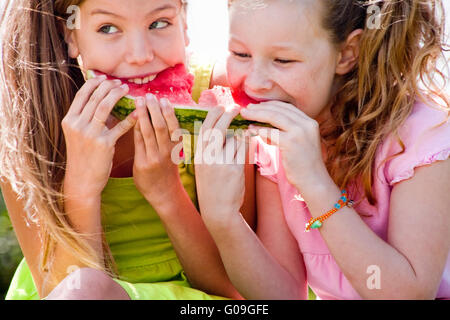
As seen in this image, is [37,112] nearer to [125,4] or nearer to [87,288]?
[125,4]

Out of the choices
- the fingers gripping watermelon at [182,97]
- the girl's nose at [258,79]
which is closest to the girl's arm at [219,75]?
the fingers gripping watermelon at [182,97]

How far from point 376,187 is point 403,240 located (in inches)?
13.6

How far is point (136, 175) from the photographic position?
346cm

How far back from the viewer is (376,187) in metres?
3.29

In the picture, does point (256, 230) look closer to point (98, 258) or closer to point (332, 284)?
point (332, 284)

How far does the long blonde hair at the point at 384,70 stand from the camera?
3229mm

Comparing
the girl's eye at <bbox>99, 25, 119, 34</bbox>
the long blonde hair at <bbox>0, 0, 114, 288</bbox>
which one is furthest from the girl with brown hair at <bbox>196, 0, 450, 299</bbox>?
the long blonde hair at <bbox>0, 0, 114, 288</bbox>

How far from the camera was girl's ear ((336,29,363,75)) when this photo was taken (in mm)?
3334

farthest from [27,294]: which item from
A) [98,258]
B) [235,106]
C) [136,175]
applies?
[235,106]

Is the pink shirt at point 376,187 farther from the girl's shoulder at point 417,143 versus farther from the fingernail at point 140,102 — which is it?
the fingernail at point 140,102

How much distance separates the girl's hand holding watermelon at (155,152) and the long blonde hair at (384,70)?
0.89 metres

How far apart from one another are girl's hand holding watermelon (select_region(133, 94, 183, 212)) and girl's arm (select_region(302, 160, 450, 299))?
0.78 metres

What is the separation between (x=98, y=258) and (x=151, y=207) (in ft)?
1.74

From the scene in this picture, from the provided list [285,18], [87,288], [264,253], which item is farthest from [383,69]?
[87,288]
